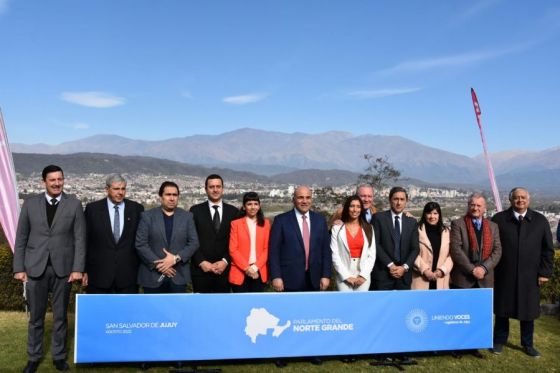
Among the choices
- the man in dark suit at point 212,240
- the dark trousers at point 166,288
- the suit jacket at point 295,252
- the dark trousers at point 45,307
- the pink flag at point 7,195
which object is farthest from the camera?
the pink flag at point 7,195

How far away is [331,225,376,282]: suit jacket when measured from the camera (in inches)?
226

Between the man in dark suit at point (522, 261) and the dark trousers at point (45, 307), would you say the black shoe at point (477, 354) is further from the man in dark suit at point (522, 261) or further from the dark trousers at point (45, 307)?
the dark trousers at point (45, 307)

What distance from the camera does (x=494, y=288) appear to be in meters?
6.32

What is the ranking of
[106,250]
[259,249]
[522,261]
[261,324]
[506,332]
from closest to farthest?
[261,324]
[106,250]
[259,249]
[522,261]
[506,332]

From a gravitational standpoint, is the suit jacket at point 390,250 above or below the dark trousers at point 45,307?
above

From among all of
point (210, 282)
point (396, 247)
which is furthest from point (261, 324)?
point (396, 247)

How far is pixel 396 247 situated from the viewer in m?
5.95

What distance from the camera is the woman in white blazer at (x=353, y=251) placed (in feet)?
18.8

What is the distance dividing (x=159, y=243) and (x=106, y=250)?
2.01ft

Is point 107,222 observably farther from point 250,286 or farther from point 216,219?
point 250,286

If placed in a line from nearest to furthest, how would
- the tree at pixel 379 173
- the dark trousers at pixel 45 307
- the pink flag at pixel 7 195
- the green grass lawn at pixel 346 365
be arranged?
the dark trousers at pixel 45 307, the green grass lawn at pixel 346 365, the pink flag at pixel 7 195, the tree at pixel 379 173

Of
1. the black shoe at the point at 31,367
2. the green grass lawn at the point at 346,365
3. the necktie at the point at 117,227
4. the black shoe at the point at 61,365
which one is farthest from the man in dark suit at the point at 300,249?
the black shoe at the point at 31,367

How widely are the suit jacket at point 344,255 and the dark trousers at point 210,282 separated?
1458mm

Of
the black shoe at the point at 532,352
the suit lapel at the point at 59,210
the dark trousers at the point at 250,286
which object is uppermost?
the suit lapel at the point at 59,210
